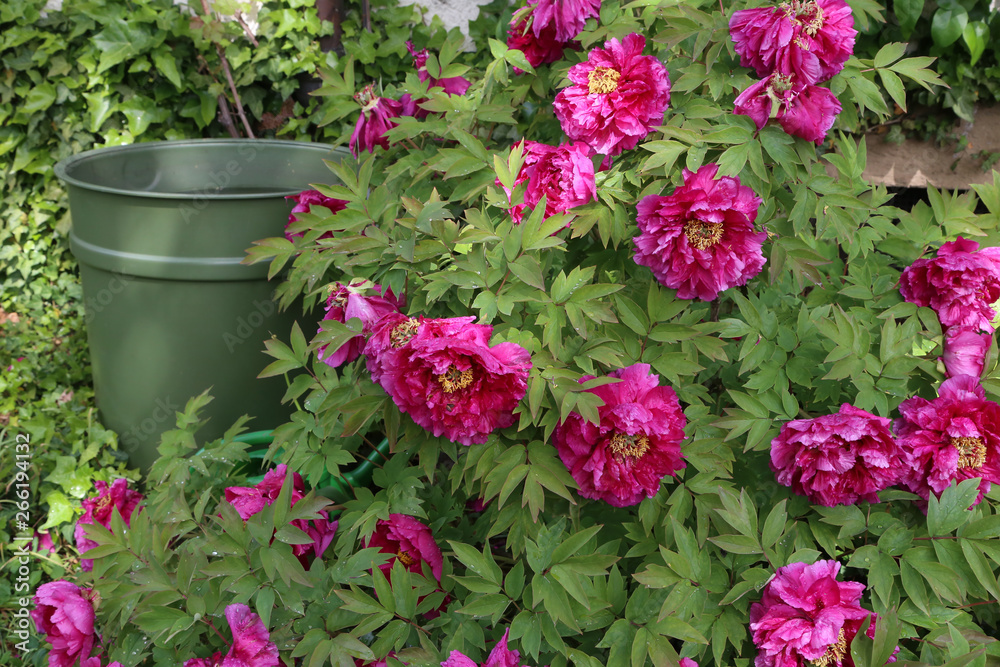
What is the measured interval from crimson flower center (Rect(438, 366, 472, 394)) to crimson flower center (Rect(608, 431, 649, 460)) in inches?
8.7

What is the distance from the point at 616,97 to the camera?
1.20 m

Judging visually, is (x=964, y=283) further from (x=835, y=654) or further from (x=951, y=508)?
(x=835, y=654)

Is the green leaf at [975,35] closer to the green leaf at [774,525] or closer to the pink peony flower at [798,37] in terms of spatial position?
the pink peony flower at [798,37]

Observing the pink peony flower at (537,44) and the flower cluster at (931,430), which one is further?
the pink peony flower at (537,44)

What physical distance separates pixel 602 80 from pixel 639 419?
594mm

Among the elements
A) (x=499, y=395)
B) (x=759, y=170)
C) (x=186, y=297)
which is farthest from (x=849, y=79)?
(x=186, y=297)

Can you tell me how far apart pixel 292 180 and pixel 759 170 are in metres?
1.87

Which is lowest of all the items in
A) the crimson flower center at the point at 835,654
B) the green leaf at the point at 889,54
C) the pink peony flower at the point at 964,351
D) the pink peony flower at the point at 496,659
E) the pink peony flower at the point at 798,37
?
the crimson flower center at the point at 835,654

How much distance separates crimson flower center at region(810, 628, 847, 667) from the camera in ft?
3.09

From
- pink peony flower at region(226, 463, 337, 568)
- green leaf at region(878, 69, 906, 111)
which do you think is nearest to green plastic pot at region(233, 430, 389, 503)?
pink peony flower at region(226, 463, 337, 568)

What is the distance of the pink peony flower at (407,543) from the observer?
3.70 ft

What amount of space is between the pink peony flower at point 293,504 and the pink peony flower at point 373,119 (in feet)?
2.30

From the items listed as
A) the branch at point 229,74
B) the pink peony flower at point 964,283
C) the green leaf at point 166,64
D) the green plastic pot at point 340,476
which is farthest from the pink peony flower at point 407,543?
the green leaf at point 166,64

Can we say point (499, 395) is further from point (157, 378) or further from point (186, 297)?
point (157, 378)
